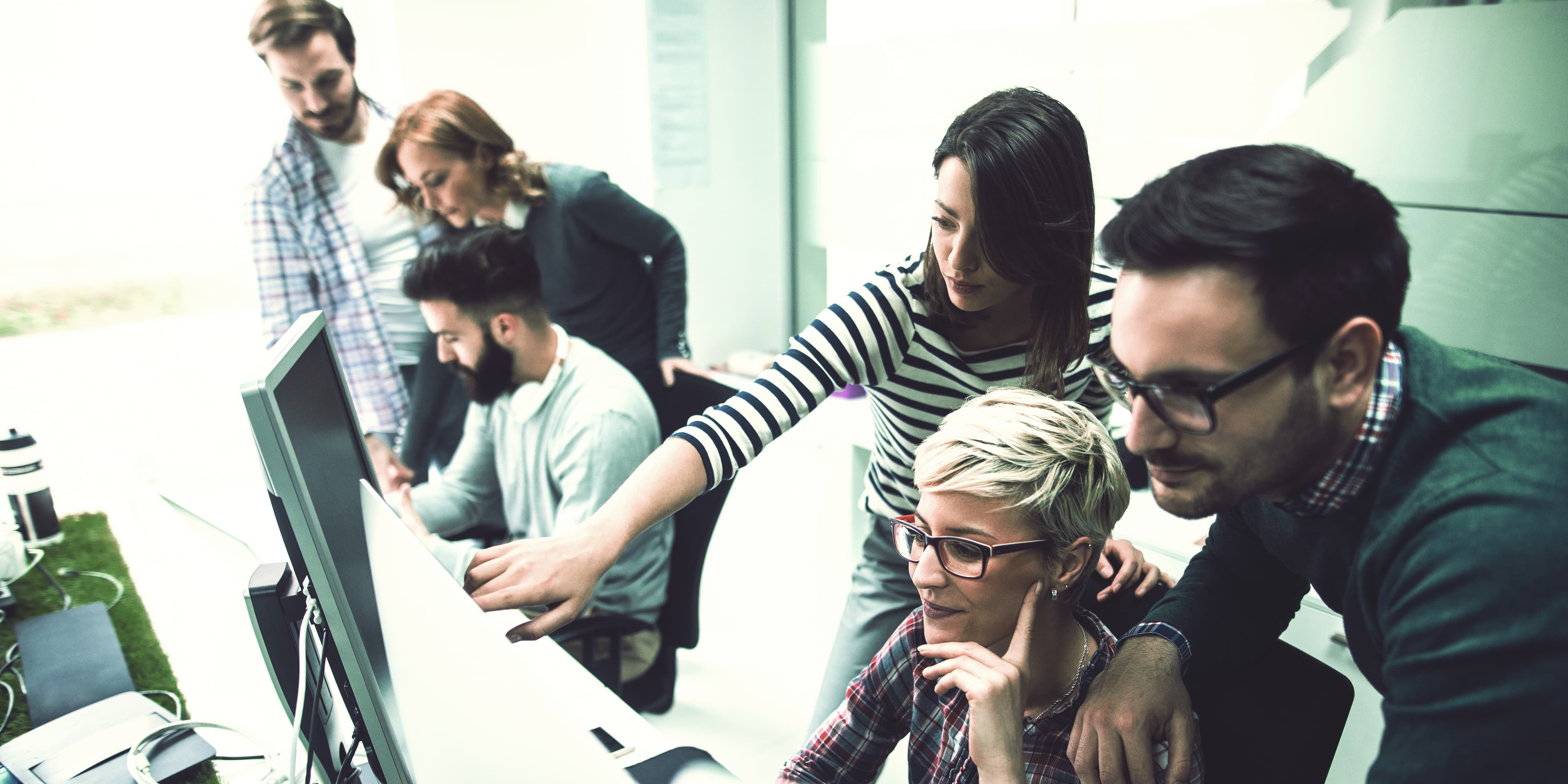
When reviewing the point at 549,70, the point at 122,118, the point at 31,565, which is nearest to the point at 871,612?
the point at 31,565

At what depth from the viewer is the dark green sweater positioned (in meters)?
0.59

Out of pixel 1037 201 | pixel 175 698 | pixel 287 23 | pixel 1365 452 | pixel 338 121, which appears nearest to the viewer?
pixel 1365 452

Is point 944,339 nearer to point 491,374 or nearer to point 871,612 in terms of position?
point 871,612

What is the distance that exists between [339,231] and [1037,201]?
2154mm

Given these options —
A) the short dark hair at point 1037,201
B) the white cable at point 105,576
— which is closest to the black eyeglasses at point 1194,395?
the short dark hair at point 1037,201

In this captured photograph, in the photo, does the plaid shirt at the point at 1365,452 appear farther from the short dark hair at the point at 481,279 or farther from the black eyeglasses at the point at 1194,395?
the short dark hair at the point at 481,279

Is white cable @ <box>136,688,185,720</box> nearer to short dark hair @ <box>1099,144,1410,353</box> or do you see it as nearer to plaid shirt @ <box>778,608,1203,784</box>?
plaid shirt @ <box>778,608,1203,784</box>

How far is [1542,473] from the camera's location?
0.62m

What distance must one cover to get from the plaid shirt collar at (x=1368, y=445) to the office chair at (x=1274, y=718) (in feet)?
0.85

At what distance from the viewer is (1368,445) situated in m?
0.72

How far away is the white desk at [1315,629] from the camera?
1.60 m

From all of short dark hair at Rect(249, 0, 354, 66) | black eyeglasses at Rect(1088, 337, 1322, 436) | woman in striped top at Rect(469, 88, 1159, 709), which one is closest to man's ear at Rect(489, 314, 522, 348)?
woman in striped top at Rect(469, 88, 1159, 709)

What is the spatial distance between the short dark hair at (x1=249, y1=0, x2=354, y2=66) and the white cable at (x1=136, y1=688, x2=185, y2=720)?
65.3 inches

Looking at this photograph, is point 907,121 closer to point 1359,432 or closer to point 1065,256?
point 1065,256
